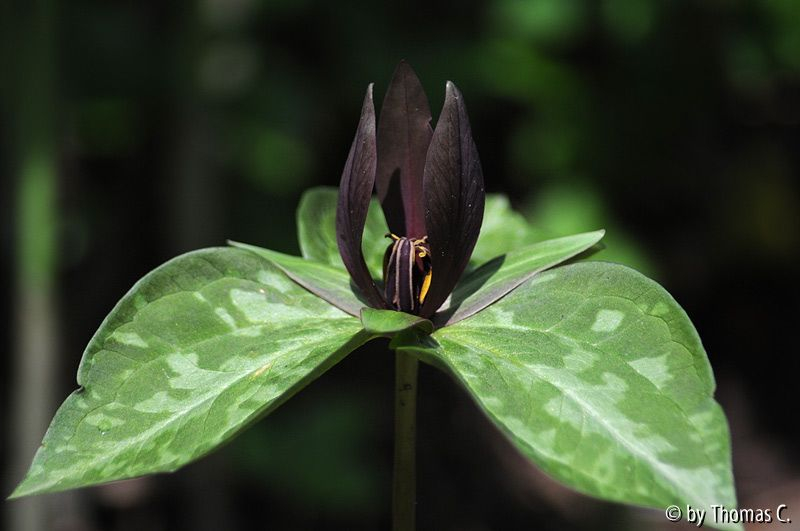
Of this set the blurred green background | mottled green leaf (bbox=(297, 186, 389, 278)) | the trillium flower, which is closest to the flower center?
the trillium flower

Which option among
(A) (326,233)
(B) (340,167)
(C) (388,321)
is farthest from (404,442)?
(B) (340,167)

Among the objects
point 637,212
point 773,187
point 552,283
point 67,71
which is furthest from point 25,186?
point 773,187

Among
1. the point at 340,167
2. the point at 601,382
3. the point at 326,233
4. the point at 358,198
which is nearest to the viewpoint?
the point at 601,382

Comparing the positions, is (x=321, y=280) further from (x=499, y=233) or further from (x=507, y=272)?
(x=499, y=233)

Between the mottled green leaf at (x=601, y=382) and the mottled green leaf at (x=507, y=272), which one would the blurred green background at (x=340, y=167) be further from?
the mottled green leaf at (x=601, y=382)

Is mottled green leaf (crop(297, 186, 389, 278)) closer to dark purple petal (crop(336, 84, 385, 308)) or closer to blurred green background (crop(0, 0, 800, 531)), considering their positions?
dark purple petal (crop(336, 84, 385, 308))

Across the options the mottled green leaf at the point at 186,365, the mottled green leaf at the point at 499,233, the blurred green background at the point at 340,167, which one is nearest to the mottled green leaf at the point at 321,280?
the mottled green leaf at the point at 186,365
